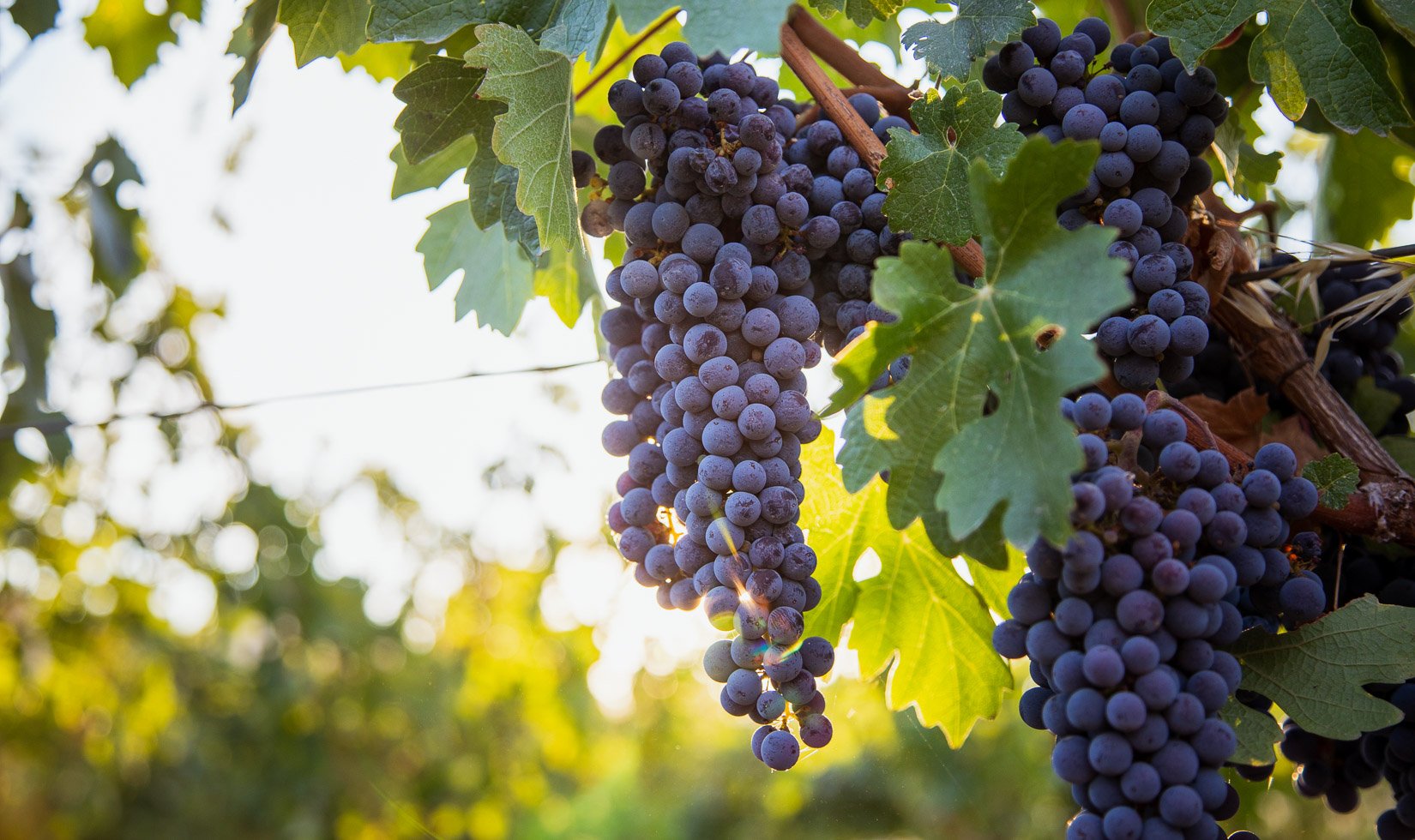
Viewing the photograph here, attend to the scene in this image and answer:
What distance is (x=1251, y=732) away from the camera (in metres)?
0.66

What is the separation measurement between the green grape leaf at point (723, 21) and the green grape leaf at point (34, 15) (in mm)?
1004

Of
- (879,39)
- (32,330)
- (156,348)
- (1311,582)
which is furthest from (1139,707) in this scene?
(156,348)

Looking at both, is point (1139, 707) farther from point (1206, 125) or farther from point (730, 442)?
point (1206, 125)

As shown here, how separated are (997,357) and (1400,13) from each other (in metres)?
0.52

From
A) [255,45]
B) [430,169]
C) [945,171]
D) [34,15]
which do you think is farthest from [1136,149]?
[34,15]

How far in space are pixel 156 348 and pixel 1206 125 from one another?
3.07 meters

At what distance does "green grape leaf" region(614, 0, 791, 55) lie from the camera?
2.07 ft

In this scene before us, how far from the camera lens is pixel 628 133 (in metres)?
0.76

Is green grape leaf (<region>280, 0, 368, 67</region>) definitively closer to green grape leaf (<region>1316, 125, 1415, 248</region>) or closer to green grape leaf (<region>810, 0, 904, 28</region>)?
green grape leaf (<region>810, 0, 904, 28</region>)

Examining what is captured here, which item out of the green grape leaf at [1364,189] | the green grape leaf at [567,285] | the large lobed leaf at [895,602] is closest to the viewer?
the large lobed leaf at [895,602]

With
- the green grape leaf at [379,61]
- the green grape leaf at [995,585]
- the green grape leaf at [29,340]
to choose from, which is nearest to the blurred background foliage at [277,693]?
the green grape leaf at [29,340]

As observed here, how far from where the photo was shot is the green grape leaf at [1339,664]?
0.67 metres

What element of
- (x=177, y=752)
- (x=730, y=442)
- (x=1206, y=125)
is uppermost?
(x=1206, y=125)

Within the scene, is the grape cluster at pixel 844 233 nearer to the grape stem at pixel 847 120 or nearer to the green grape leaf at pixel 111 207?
the grape stem at pixel 847 120
